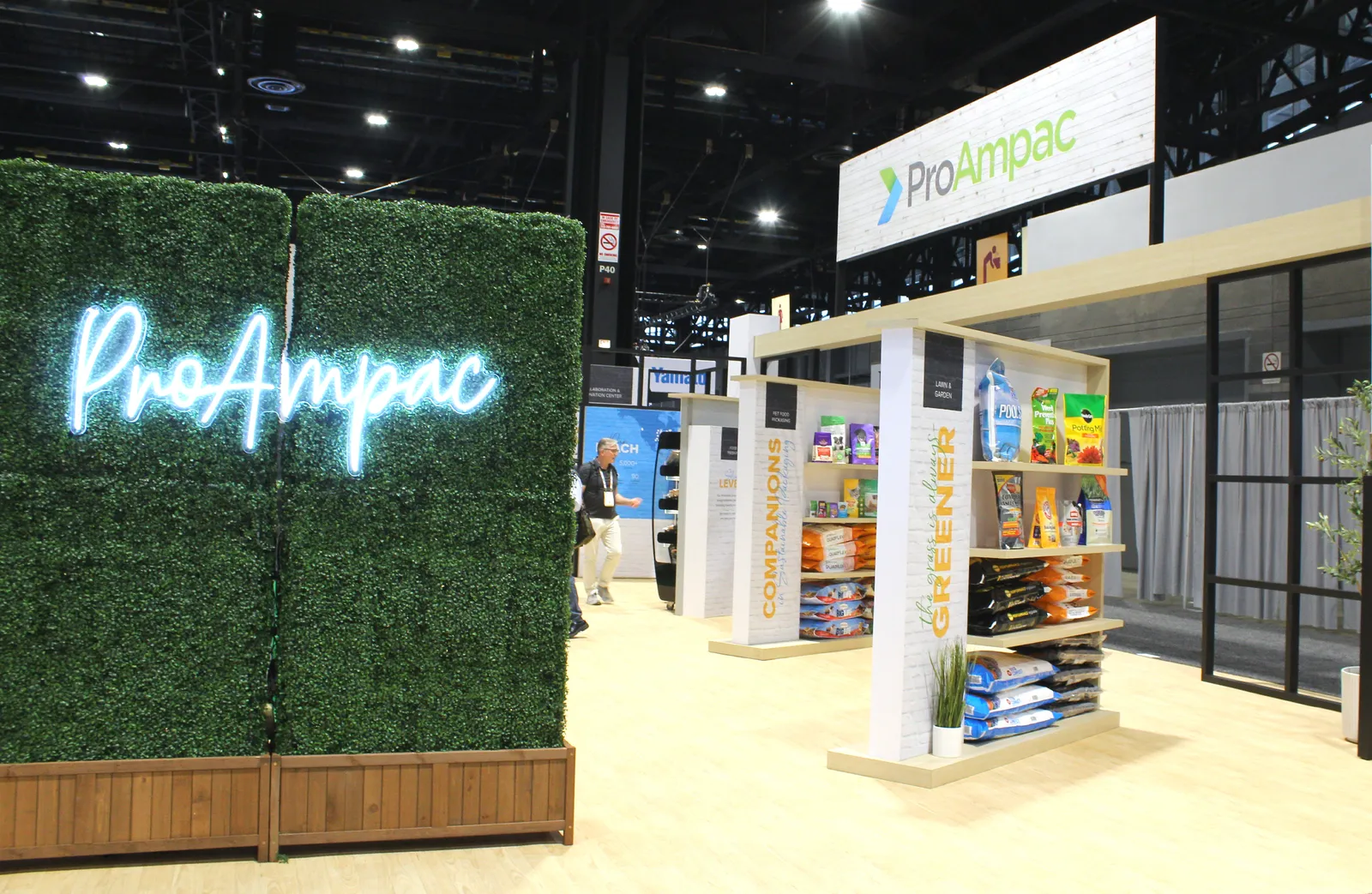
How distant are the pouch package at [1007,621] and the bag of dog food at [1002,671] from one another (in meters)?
0.13

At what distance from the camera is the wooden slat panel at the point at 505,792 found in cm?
323

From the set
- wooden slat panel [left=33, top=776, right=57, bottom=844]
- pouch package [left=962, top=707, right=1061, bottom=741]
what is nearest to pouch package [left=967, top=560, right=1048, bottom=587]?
pouch package [left=962, top=707, right=1061, bottom=741]

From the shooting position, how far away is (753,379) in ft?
22.6

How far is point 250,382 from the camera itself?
3.13 metres

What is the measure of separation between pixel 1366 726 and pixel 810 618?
11.3 ft

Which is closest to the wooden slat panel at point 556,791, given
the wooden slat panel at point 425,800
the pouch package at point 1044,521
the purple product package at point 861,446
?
the wooden slat panel at point 425,800

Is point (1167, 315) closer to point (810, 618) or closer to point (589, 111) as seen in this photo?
point (810, 618)

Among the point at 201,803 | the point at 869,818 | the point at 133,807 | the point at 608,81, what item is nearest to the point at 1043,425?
the point at 869,818

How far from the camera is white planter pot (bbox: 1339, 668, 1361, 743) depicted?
16.3ft

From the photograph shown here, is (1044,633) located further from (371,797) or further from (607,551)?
(607,551)

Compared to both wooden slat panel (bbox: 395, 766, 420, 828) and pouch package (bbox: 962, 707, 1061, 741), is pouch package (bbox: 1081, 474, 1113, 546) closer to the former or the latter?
pouch package (bbox: 962, 707, 1061, 741)

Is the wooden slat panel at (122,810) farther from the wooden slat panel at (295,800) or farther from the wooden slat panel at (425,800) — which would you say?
the wooden slat panel at (425,800)

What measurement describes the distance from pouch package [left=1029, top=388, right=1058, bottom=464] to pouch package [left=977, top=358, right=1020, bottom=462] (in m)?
0.27

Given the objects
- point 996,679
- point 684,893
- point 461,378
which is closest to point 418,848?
point 684,893
